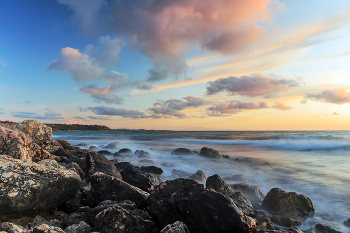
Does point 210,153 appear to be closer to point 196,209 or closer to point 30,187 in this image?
point 196,209

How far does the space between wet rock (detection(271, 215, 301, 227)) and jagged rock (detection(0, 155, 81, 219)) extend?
4904mm

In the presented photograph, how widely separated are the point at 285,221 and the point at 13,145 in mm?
7652

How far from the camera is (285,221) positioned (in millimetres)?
4992

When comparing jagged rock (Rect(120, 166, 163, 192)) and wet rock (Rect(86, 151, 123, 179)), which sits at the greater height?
wet rock (Rect(86, 151, 123, 179))

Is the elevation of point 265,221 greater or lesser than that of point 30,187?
lesser

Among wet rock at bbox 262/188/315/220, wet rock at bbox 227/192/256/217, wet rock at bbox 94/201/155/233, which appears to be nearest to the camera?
wet rock at bbox 94/201/155/233

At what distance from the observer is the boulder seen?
3244 mm

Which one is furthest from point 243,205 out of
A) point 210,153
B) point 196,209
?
point 210,153

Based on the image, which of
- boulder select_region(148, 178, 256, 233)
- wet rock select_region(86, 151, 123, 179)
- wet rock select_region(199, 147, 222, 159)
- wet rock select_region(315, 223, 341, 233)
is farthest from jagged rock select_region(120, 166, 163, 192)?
wet rock select_region(199, 147, 222, 159)

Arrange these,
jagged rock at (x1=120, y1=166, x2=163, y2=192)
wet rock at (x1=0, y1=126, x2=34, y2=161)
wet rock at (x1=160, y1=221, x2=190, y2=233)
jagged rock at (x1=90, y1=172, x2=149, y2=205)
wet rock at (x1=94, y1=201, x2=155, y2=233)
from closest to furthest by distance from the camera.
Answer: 1. wet rock at (x1=160, y1=221, x2=190, y2=233)
2. wet rock at (x1=94, y1=201, x2=155, y2=233)
3. jagged rock at (x1=90, y1=172, x2=149, y2=205)
4. wet rock at (x1=0, y1=126, x2=34, y2=161)
5. jagged rock at (x1=120, y1=166, x2=163, y2=192)

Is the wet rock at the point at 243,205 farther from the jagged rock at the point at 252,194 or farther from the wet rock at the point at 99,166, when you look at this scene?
the wet rock at the point at 99,166

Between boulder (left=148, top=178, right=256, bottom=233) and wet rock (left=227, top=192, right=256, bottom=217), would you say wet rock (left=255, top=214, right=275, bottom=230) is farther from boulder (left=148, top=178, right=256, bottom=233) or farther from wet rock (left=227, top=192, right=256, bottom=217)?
boulder (left=148, top=178, right=256, bottom=233)

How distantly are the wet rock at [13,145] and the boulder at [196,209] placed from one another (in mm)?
4520

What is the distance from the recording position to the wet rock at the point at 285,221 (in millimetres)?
4958
